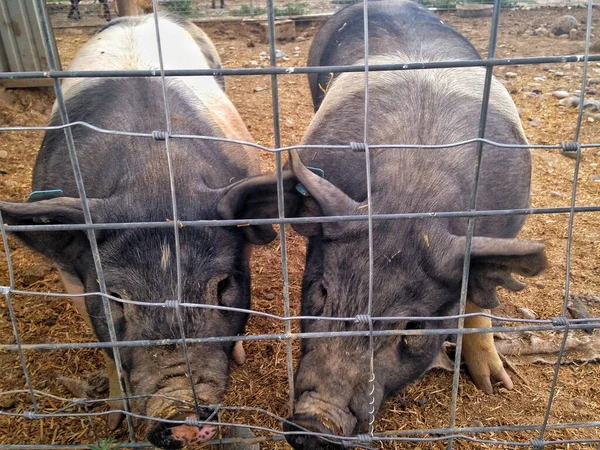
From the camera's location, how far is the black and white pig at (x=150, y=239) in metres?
2.32

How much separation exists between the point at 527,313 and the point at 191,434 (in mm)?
2335

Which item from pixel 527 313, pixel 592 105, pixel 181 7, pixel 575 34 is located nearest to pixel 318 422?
pixel 527 313

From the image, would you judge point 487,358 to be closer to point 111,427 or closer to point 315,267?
point 315,267

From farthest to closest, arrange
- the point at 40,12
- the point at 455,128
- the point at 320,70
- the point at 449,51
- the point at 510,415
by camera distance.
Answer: the point at 449,51
the point at 510,415
the point at 455,128
the point at 320,70
the point at 40,12

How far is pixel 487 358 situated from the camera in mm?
3252

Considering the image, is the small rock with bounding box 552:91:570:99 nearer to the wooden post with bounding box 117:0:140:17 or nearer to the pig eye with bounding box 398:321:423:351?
the wooden post with bounding box 117:0:140:17

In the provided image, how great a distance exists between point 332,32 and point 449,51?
5.38 ft

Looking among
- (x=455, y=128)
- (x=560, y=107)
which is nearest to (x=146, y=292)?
(x=455, y=128)

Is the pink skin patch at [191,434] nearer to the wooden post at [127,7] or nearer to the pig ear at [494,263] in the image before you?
the pig ear at [494,263]

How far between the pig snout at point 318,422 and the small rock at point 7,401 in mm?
1665

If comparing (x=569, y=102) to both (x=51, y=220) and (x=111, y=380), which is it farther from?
(x=51, y=220)

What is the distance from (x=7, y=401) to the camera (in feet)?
10.0

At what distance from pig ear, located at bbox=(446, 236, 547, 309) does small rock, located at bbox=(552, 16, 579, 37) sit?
373 inches

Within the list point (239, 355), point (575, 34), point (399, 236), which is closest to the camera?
point (399, 236)
